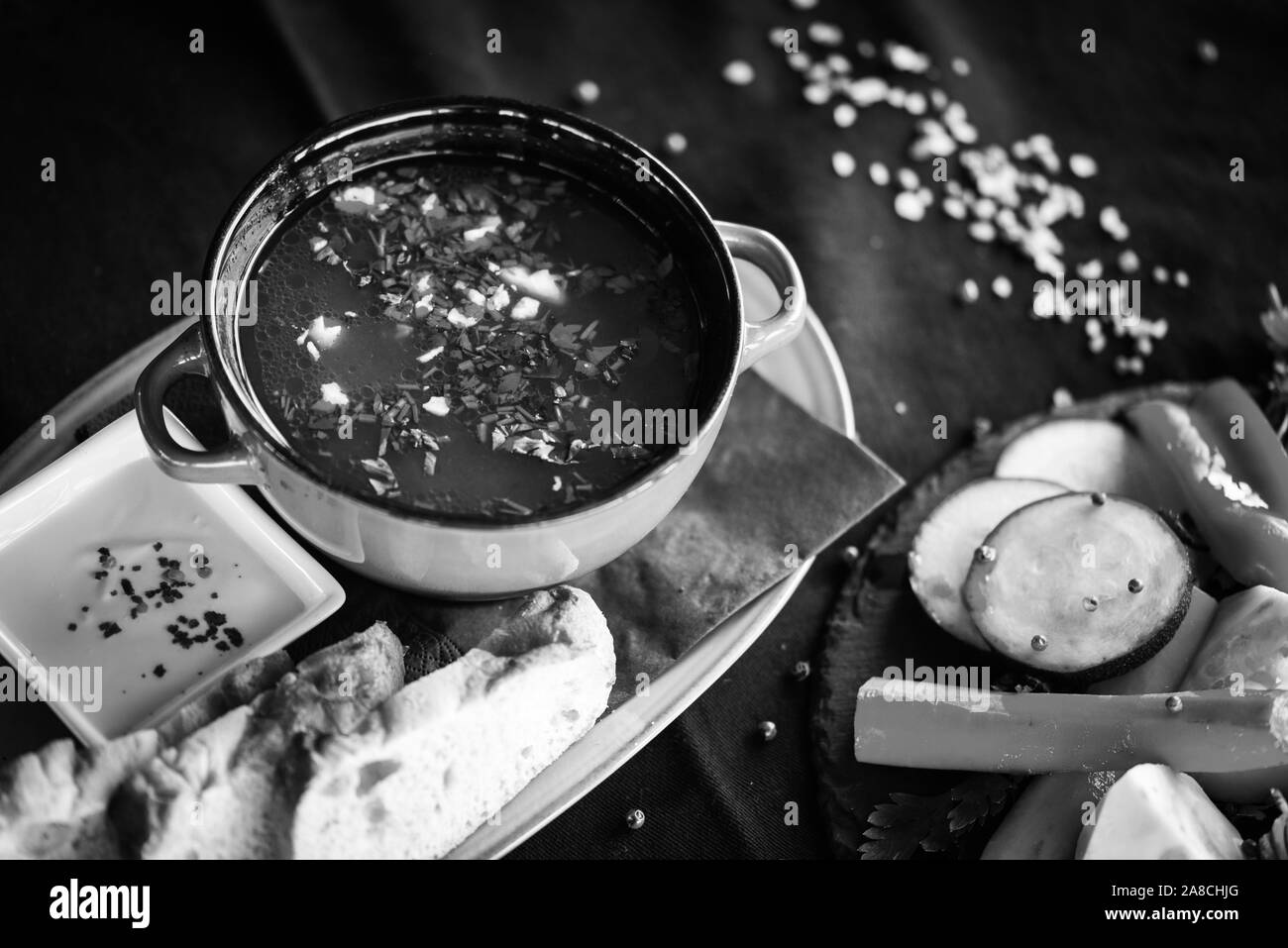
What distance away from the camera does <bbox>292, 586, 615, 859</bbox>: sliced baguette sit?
1.88 meters

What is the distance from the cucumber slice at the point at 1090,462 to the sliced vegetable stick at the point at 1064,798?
13.1 inches

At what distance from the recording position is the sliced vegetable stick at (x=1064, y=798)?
7.14ft

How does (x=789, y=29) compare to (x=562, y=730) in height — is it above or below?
above

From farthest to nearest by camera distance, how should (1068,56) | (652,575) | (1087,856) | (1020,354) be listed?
(1068,56)
(1020,354)
(652,575)
(1087,856)

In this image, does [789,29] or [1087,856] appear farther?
[789,29]

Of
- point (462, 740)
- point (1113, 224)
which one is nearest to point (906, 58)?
point (1113, 224)

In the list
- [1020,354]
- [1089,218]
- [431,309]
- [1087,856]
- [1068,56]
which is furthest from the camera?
[1068,56]

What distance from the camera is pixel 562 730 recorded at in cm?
213

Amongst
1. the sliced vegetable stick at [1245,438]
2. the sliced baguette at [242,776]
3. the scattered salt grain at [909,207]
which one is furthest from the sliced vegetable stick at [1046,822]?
the scattered salt grain at [909,207]

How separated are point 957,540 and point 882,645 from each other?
248 mm

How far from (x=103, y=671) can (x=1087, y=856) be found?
63.0 inches

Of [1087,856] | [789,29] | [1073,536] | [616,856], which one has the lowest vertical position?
[616,856]
